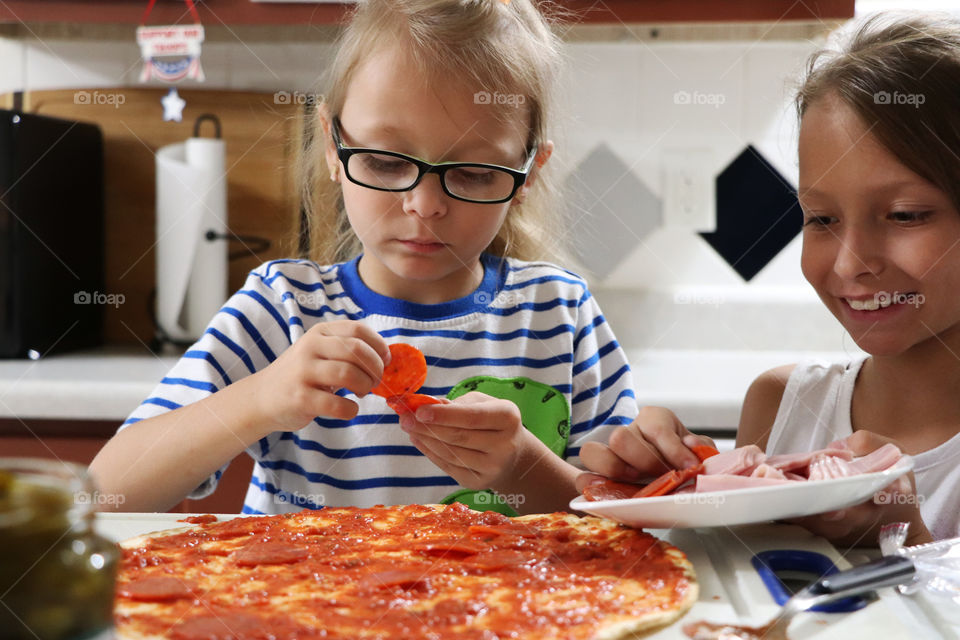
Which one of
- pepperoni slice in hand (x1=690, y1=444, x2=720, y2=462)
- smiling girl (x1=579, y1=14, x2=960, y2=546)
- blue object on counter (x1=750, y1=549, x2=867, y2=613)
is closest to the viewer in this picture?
blue object on counter (x1=750, y1=549, x2=867, y2=613)

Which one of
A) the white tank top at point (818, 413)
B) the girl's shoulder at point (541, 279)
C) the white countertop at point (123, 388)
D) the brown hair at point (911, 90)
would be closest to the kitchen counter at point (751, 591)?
the white tank top at point (818, 413)

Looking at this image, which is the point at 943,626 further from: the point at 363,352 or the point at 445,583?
the point at 363,352

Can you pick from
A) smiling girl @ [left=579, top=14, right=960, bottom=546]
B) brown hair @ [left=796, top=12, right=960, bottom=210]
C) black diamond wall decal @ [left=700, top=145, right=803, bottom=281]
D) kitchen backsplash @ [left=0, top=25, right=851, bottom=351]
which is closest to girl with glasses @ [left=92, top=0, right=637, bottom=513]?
smiling girl @ [left=579, top=14, right=960, bottom=546]

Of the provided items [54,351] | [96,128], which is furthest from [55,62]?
[54,351]

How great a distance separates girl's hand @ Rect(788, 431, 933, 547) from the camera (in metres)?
0.79

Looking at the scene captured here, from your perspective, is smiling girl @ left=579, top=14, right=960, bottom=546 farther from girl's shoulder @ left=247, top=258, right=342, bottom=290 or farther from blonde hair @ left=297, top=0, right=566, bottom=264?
girl's shoulder @ left=247, top=258, right=342, bottom=290

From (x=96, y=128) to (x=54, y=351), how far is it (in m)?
0.52

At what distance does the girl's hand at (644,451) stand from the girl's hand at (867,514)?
12 cm

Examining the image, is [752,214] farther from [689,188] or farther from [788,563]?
[788,563]

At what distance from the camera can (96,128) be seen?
207 centimetres

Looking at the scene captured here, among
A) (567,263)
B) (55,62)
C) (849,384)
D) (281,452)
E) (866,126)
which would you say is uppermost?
(55,62)

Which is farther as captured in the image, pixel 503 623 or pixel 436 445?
pixel 436 445

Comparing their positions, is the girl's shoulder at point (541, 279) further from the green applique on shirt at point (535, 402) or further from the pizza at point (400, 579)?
the pizza at point (400, 579)

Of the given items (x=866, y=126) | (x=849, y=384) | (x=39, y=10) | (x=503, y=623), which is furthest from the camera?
(x=39, y=10)
